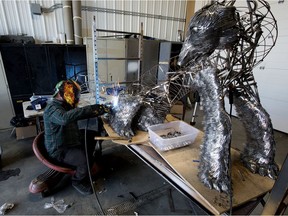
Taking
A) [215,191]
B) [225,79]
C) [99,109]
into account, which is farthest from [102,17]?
[215,191]

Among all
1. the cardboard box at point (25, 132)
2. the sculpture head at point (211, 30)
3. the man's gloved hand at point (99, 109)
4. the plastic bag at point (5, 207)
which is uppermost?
the sculpture head at point (211, 30)

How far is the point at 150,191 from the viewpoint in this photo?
181 cm

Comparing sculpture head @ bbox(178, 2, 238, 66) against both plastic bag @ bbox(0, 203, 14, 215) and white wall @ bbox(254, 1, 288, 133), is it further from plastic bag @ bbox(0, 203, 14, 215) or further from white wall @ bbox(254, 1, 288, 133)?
white wall @ bbox(254, 1, 288, 133)

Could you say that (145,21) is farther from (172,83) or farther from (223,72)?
(223,72)

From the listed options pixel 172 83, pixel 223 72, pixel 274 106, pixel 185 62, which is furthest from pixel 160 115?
pixel 274 106

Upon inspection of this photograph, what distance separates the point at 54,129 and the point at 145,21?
3669 millimetres

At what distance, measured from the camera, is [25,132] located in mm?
2691

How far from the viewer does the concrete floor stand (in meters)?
1.57

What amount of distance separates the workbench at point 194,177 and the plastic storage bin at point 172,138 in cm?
3

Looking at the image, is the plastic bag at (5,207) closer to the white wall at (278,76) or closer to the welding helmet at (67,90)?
the welding helmet at (67,90)

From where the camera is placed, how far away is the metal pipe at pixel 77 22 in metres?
3.35

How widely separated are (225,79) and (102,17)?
3614 mm

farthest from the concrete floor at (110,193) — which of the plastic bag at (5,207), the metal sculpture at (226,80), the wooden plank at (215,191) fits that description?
the metal sculpture at (226,80)

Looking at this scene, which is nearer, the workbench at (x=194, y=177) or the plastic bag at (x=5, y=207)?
the workbench at (x=194, y=177)
